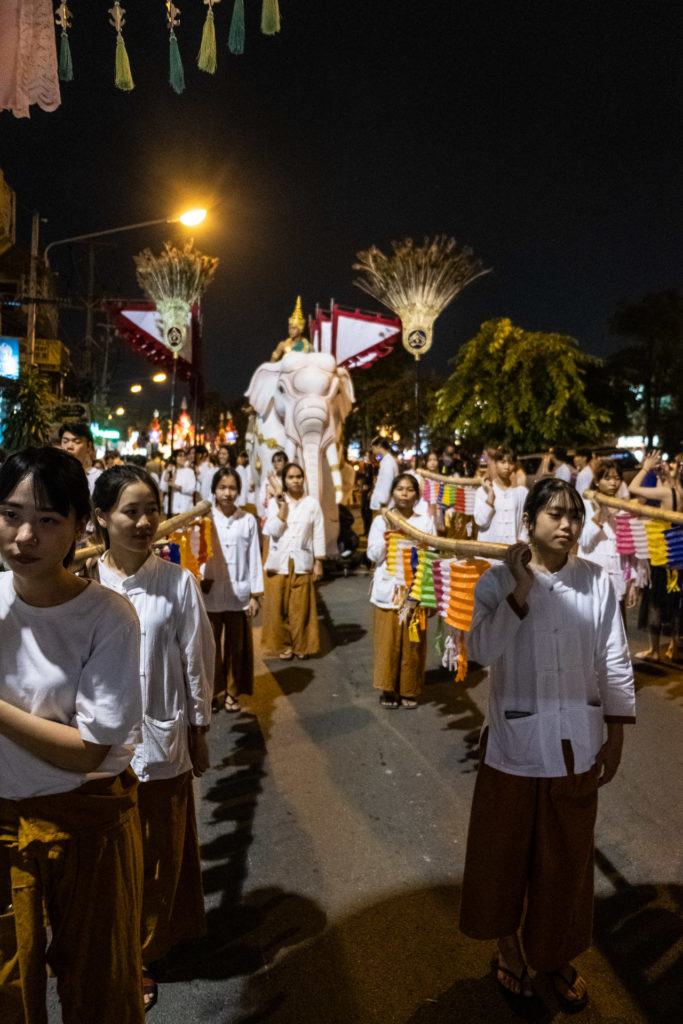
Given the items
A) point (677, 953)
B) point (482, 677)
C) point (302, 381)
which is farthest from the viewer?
point (302, 381)

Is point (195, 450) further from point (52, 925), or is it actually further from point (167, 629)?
point (52, 925)

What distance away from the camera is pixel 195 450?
1316cm

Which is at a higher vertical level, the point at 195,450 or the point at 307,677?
the point at 195,450

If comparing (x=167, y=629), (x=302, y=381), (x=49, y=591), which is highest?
(x=302, y=381)

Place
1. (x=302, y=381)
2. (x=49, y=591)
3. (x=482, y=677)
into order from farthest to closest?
(x=302, y=381), (x=482, y=677), (x=49, y=591)

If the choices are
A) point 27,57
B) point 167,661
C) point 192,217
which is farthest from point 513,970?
point 192,217

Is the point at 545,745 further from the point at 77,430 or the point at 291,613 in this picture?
the point at 291,613

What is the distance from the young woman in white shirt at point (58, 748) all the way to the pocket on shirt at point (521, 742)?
127 cm

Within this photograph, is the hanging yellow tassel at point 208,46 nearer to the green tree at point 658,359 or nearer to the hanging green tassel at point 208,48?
the hanging green tassel at point 208,48

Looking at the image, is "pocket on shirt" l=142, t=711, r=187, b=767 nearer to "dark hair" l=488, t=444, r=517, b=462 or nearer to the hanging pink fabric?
the hanging pink fabric

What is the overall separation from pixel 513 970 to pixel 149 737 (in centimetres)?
148

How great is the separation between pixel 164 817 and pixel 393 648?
3.05m

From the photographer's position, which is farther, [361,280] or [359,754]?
[361,280]

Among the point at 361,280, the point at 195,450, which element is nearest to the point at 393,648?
the point at 361,280
